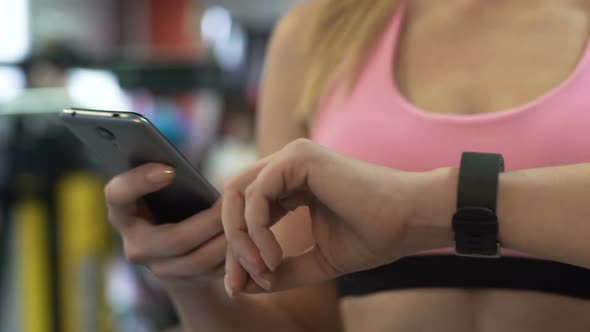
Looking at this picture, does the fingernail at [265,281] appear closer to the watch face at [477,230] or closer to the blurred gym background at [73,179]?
the watch face at [477,230]

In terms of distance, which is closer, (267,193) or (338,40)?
(267,193)

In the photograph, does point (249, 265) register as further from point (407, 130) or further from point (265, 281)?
point (407, 130)

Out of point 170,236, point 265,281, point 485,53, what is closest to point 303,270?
point 265,281

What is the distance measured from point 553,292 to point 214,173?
11.7 feet

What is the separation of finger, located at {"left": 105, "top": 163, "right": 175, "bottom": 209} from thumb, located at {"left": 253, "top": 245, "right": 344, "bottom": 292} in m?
0.14

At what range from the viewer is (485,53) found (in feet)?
2.97

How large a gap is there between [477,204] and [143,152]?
0.30 m

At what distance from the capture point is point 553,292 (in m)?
0.78

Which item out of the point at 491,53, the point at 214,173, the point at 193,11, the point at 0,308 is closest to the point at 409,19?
the point at 491,53

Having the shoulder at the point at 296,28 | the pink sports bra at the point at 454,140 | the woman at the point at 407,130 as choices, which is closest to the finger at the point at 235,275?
the woman at the point at 407,130

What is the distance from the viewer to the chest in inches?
33.5

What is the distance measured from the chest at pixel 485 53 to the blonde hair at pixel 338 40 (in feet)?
0.14

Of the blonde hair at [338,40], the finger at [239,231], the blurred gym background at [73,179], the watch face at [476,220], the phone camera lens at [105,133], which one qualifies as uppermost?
the blonde hair at [338,40]

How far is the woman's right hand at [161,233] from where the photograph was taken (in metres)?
0.75
